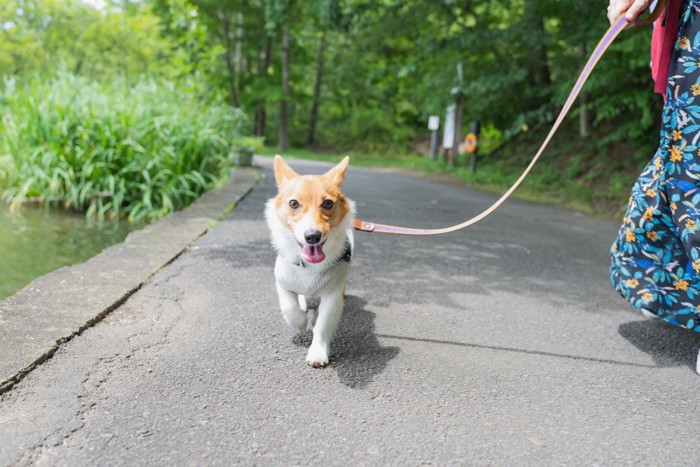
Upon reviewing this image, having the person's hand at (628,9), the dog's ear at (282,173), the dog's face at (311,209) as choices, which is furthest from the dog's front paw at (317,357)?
the person's hand at (628,9)

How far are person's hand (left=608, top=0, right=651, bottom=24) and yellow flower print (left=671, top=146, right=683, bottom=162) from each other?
0.64 meters

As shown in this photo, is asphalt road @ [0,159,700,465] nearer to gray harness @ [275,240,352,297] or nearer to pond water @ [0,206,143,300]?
gray harness @ [275,240,352,297]

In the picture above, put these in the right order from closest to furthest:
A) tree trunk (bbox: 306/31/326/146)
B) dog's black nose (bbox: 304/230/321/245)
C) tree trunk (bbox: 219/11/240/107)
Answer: dog's black nose (bbox: 304/230/321/245)
tree trunk (bbox: 219/11/240/107)
tree trunk (bbox: 306/31/326/146)

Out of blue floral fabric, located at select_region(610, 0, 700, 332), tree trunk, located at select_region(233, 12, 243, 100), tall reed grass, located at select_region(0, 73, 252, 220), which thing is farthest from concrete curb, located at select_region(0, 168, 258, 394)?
tree trunk, located at select_region(233, 12, 243, 100)

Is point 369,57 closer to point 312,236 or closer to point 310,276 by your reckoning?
point 310,276

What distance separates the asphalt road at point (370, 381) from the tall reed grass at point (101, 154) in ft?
9.30

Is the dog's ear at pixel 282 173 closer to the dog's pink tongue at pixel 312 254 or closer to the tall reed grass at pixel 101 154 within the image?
the dog's pink tongue at pixel 312 254

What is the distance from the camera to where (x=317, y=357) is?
2449mm

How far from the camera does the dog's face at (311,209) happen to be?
2268 mm

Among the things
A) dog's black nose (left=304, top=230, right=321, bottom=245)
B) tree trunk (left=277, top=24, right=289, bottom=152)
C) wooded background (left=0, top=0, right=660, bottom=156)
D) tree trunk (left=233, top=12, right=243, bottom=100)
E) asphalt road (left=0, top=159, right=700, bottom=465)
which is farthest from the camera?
tree trunk (left=233, top=12, right=243, bottom=100)

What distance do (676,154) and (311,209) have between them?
177 cm

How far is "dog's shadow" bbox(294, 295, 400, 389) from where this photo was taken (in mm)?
2414

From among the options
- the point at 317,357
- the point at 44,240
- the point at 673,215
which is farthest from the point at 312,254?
the point at 44,240

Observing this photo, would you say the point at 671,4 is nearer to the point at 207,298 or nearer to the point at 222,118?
the point at 207,298
